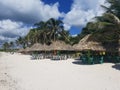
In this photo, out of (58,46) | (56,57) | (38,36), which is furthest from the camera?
(38,36)

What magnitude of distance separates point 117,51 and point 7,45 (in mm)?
111365

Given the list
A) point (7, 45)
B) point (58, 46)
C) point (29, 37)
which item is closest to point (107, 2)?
point (58, 46)

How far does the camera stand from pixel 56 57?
29.9 m

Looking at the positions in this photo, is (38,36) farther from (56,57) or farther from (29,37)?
(56,57)

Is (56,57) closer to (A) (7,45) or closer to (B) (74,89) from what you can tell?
(B) (74,89)

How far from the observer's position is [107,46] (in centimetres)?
2283

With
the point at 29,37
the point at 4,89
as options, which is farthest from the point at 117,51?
the point at 29,37

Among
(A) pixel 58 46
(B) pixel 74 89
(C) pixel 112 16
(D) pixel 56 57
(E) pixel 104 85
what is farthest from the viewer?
(A) pixel 58 46

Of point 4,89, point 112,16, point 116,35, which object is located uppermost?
point 112,16

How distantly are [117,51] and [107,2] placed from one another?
5.18 metres

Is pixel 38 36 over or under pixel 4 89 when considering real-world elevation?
over

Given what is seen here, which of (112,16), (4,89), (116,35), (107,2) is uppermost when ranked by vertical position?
(107,2)

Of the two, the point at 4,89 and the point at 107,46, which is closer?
the point at 4,89

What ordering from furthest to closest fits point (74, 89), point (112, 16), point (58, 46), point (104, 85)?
point (58, 46), point (112, 16), point (104, 85), point (74, 89)
